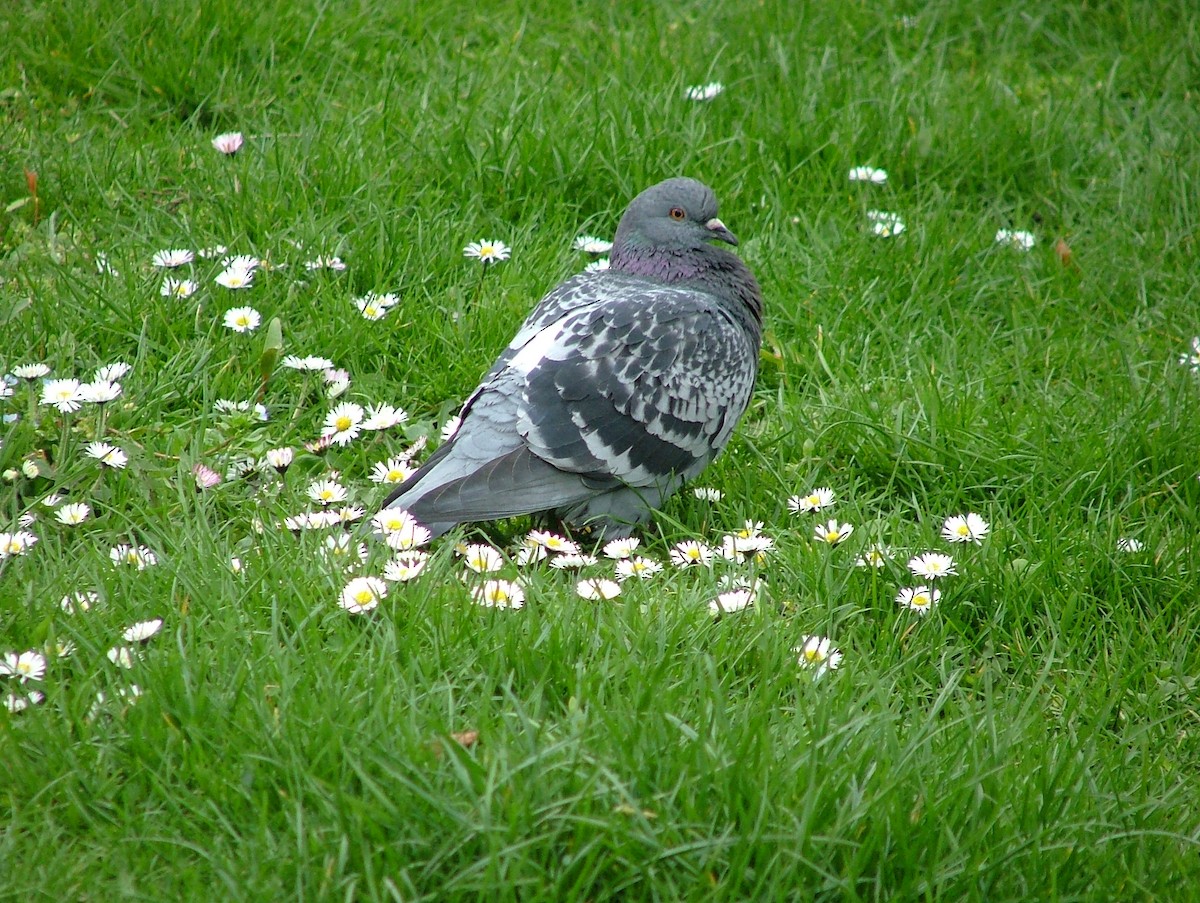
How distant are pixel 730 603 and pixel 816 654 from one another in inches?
11.0

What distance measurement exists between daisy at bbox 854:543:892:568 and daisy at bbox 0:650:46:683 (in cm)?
229

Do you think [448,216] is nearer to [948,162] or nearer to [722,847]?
[948,162]

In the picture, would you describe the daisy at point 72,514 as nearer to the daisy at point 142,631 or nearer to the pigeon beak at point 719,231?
the daisy at point 142,631

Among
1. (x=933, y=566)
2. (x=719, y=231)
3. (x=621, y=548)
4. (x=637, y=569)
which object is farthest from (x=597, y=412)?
(x=933, y=566)

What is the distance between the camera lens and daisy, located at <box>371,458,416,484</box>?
3.95 meters

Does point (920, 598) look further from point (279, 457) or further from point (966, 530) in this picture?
point (279, 457)

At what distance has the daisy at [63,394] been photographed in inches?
150

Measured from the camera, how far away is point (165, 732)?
2627 millimetres

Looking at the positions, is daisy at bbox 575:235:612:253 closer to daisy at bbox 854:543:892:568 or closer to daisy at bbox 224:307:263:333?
daisy at bbox 224:307:263:333

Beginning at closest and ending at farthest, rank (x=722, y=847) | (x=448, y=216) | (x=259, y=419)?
(x=722, y=847) → (x=259, y=419) → (x=448, y=216)

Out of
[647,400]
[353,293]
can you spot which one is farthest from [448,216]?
[647,400]

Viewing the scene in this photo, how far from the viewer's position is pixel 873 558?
3.58 meters

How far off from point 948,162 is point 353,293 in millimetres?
2893

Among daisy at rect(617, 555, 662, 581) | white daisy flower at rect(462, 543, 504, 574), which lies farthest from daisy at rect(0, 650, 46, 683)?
daisy at rect(617, 555, 662, 581)
